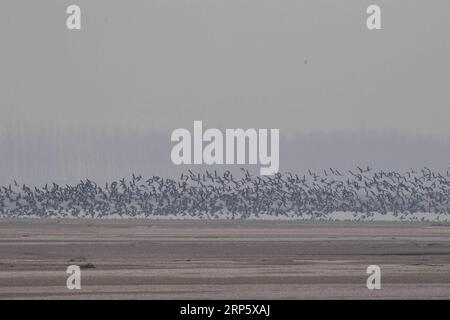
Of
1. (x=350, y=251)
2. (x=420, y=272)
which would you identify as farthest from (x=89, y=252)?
(x=420, y=272)

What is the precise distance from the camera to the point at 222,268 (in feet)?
176

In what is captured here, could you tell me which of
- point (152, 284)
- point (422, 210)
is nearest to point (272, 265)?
point (152, 284)

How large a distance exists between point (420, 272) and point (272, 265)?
679 cm

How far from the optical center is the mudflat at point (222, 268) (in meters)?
43.1

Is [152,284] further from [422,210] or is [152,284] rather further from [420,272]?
[422,210]

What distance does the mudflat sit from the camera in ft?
141

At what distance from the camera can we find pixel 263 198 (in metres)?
166

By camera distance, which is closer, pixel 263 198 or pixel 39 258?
pixel 39 258
